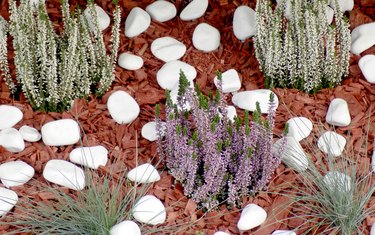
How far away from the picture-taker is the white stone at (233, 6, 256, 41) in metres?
3.24

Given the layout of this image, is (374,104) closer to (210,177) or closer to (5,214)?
(210,177)

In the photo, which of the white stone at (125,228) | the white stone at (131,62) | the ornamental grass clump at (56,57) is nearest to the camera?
the white stone at (125,228)

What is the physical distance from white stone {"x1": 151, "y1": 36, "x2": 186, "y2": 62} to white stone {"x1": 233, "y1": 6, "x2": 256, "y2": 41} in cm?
27

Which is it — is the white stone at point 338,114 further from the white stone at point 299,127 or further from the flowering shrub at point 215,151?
the flowering shrub at point 215,151

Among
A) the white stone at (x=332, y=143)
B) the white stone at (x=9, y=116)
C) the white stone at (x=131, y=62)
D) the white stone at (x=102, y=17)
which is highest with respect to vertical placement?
the white stone at (x=102, y=17)

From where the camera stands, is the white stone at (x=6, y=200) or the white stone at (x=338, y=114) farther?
the white stone at (x=338, y=114)

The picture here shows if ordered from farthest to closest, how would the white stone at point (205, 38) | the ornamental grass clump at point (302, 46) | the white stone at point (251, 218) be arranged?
the white stone at point (205, 38)
the ornamental grass clump at point (302, 46)
the white stone at point (251, 218)

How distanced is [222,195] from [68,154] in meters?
0.63

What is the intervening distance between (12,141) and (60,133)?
19cm

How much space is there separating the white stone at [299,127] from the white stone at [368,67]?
398mm

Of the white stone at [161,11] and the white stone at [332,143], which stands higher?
the white stone at [161,11]

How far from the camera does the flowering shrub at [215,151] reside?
99.0 inches

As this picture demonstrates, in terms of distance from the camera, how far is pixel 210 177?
251 centimetres

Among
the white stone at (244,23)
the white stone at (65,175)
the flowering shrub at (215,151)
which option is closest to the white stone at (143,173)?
the flowering shrub at (215,151)
